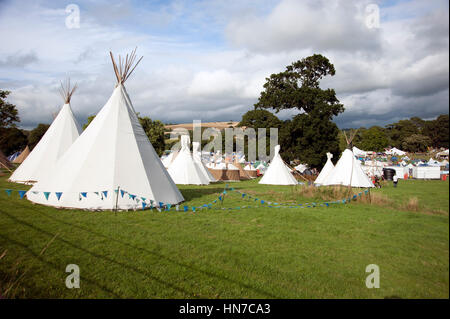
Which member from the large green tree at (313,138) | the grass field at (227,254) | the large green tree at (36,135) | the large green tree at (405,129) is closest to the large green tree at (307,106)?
the large green tree at (313,138)

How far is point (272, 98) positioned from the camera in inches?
1016

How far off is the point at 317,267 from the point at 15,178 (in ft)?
48.0

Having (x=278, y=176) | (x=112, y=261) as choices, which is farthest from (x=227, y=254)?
(x=278, y=176)

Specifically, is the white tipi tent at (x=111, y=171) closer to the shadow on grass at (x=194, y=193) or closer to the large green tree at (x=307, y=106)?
the shadow on grass at (x=194, y=193)

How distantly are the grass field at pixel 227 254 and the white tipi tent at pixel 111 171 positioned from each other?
626 mm

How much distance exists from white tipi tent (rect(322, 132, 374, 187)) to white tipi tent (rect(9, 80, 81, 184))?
48.9 ft

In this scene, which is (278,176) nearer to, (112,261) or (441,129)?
(112,261)

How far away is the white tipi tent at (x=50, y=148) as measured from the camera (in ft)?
42.0

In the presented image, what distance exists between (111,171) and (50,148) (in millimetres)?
8030

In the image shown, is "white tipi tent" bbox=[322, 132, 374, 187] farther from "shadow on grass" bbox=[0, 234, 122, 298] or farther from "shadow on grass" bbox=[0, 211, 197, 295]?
"shadow on grass" bbox=[0, 234, 122, 298]

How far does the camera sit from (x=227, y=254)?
434 centimetres

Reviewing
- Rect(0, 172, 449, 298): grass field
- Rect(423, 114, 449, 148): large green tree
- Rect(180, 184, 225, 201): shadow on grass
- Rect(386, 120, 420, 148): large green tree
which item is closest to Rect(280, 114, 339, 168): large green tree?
Rect(386, 120, 420, 148): large green tree
